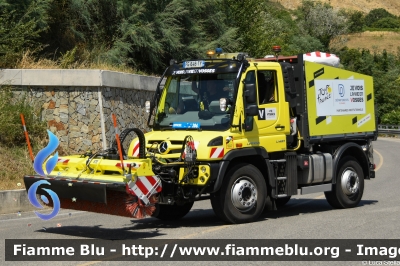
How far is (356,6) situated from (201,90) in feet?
467

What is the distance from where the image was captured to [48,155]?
34.8ft

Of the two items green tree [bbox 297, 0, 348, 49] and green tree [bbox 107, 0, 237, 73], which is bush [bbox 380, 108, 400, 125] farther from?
green tree [bbox 107, 0, 237, 73]

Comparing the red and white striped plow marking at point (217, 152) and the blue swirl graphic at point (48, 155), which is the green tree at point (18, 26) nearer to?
the blue swirl graphic at point (48, 155)

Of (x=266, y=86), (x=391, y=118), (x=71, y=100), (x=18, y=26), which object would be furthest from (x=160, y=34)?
(x=391, y=118)

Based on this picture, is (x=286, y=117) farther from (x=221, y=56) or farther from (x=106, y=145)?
(x=106, y=145)

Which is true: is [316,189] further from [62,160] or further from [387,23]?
[387,23]

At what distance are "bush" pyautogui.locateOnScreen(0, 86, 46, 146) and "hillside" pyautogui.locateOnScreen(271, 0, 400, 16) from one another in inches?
4947

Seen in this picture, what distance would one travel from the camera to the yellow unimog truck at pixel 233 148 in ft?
33.9

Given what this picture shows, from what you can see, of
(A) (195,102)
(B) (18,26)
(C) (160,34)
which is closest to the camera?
(A) (195,102)

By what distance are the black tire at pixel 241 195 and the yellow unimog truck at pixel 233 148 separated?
0.06ft

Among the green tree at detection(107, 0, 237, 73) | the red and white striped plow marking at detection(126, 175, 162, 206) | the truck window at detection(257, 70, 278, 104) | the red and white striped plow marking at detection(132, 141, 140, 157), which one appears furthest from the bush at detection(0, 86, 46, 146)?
the red and white striped plow marking at detection(126, 175, 162, 206)

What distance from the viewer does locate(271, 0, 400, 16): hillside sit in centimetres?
14250

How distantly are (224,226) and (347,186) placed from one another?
146 inches

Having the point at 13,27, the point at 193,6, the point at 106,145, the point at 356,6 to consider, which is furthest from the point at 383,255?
the point at 356,6
